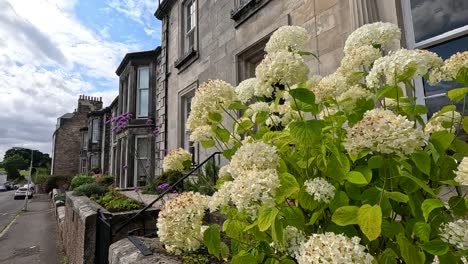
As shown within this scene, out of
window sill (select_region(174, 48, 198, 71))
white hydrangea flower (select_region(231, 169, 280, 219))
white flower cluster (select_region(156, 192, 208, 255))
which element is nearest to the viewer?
white hydrangea flower (select_region(231, 169, 280, 219))

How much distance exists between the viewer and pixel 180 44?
31.7 feet

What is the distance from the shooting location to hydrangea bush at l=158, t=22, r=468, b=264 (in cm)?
98

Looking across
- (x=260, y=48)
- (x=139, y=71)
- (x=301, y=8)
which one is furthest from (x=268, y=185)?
(x=139, y=71)

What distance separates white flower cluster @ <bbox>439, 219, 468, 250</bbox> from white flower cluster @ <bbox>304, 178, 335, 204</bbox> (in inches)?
15.8

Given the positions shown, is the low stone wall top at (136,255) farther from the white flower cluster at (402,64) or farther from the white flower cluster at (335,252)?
the white flower cluster at (402,64)

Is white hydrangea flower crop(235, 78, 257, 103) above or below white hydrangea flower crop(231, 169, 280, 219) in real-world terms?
above

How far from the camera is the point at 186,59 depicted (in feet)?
28.8

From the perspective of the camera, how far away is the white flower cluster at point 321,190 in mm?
1085

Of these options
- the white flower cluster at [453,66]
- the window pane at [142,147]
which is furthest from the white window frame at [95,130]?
the white flower cluster at [453,66]

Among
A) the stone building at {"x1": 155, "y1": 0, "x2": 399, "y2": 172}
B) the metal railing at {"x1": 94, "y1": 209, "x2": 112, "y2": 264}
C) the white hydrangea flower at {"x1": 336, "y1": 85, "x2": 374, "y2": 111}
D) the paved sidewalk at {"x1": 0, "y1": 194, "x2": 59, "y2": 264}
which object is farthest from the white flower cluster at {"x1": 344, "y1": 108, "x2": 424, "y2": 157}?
the paved sidewalk at {"x1": 0, "y1": 194, "x2": 59, "y2": 264}

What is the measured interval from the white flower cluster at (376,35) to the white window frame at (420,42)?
168cm

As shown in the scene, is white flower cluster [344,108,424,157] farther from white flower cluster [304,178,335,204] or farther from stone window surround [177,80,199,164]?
stone window surround [177,80,199,164]

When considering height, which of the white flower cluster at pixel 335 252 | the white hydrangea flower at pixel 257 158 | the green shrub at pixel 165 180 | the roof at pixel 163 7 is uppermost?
the roof at pixel 163 7

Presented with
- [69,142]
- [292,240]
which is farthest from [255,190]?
[69,142]
